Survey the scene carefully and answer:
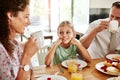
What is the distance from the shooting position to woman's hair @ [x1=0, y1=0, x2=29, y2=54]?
139 centimetres

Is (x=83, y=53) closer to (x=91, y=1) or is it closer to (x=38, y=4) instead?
(x=91, y=1)

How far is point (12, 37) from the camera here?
1.50 m

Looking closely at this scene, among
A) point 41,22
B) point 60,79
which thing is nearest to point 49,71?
point 60,79

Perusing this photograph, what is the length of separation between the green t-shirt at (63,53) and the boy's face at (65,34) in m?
0.09

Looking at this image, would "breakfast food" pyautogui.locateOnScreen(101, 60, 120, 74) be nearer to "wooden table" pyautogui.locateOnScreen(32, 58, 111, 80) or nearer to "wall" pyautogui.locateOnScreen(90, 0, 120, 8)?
"wooden table" pyautogui.locateOnScreen(32, 58, 111, 80)

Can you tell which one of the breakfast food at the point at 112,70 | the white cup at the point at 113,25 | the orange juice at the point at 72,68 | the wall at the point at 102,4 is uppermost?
the wall at the point at 102,4

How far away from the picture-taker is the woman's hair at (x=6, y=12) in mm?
1388

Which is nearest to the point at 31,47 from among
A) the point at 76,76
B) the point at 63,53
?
the point at 76,76

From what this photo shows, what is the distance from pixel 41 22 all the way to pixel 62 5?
737 mm

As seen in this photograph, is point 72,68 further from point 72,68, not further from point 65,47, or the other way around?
point 65,47

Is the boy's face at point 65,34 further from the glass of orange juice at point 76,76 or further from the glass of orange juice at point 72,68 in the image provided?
the glass of orange juice at point 76,76

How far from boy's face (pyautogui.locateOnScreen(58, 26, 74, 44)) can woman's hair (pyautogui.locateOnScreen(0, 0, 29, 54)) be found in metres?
0.66

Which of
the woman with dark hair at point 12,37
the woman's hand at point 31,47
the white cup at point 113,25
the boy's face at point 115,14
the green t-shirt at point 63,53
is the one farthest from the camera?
the boy's face at point 115,14

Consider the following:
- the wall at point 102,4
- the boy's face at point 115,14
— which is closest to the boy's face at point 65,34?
the boy's face at point 115,14
